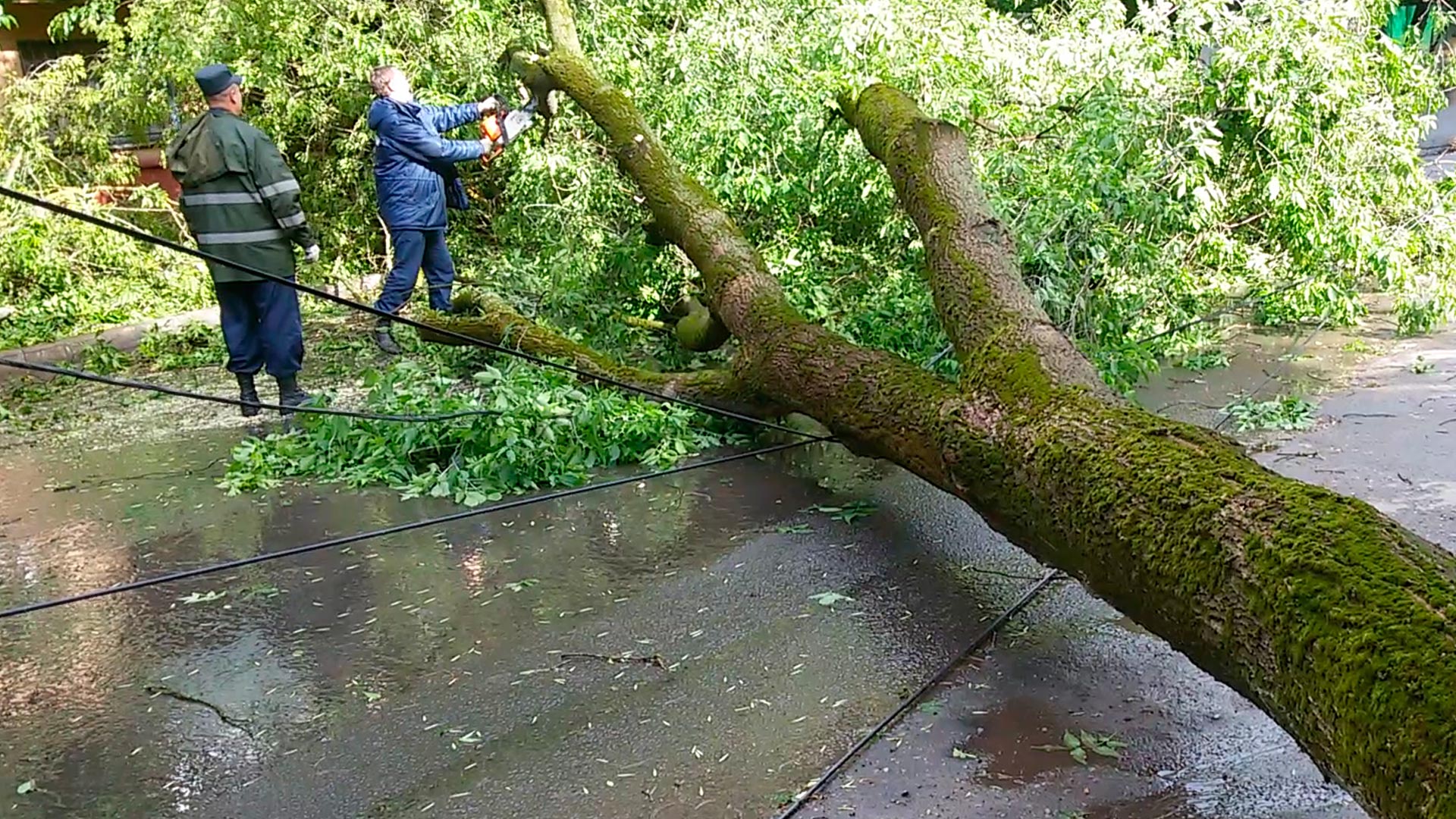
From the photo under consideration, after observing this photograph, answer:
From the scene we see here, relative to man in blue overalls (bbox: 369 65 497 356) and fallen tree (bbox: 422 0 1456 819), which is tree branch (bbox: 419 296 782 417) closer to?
fallen tree (bbox: 422 0 1456 819)

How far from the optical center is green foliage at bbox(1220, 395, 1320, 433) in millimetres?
4758

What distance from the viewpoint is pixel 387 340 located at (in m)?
6.77

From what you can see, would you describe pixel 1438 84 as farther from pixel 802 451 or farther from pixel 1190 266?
pixel 802 451

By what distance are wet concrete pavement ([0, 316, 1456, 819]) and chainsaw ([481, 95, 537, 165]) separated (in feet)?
9.83

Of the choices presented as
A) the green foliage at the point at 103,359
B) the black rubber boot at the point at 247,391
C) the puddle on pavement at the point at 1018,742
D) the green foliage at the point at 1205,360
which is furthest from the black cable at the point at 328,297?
the green foliage at the point at 103,359

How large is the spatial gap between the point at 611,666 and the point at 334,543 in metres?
0.75

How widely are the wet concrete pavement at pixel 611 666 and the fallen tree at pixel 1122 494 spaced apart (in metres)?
0.32

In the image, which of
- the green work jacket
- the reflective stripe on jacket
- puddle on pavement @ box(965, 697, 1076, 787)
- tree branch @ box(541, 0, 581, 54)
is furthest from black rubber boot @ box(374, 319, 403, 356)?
puddle on pavement @ box(965, 697, 1076, 787)

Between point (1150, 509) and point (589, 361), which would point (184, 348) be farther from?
point (1150, 509)

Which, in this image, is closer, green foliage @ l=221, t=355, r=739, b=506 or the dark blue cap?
green foliage @ l=221, t=355, r=739, b=506

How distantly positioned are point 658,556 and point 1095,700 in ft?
4.93

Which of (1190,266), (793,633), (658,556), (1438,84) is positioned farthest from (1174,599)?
(1438,84)

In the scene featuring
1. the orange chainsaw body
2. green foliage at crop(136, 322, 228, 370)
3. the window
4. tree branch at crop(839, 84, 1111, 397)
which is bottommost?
green foliage at crop(136, 322, 228, 370)

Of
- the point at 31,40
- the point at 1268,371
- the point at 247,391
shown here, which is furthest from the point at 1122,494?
the point at 31,40
